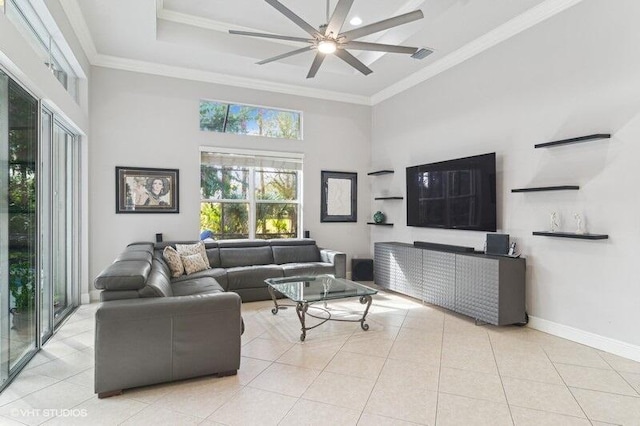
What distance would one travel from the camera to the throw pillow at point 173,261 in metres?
4.59

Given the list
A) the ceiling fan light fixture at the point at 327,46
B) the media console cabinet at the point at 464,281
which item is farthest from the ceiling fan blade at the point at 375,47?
the media console cabinet at the point at 464,281

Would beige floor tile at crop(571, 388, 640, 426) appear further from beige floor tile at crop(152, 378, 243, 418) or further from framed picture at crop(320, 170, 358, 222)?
framed picture at crop(320, 170, 358, 222)

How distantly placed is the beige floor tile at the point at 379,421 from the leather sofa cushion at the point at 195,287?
6.33ft

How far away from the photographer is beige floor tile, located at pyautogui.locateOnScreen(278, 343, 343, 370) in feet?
9.62

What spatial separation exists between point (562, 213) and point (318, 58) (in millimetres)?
2856

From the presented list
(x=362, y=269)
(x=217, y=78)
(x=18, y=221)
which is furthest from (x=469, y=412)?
(x=217, y=78)

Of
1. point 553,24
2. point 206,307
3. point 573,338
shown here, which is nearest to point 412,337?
point 573,338

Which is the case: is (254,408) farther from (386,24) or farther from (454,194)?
(454,194)

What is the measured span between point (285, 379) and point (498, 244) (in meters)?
2.82

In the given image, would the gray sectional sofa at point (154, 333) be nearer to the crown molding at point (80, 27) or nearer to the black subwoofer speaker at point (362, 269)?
the crown molding at point (80, 27)

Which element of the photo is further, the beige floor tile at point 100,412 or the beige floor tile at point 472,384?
the beige floor tile at point 472,384

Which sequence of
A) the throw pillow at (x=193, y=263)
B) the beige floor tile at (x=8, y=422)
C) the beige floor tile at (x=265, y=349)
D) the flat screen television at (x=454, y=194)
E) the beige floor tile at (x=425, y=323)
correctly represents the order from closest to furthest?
the beige floor tile at (x=8, y=422)
the beige floor tile at (x=265, y=349)
the beige floor tile at (x=425, y=323)
the flat screen television at (x=454, y=194)
the throw pillow at (x=193, y=263)

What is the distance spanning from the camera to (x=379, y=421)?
213cm

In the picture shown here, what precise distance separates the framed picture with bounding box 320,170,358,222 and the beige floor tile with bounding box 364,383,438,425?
415 centimetres
